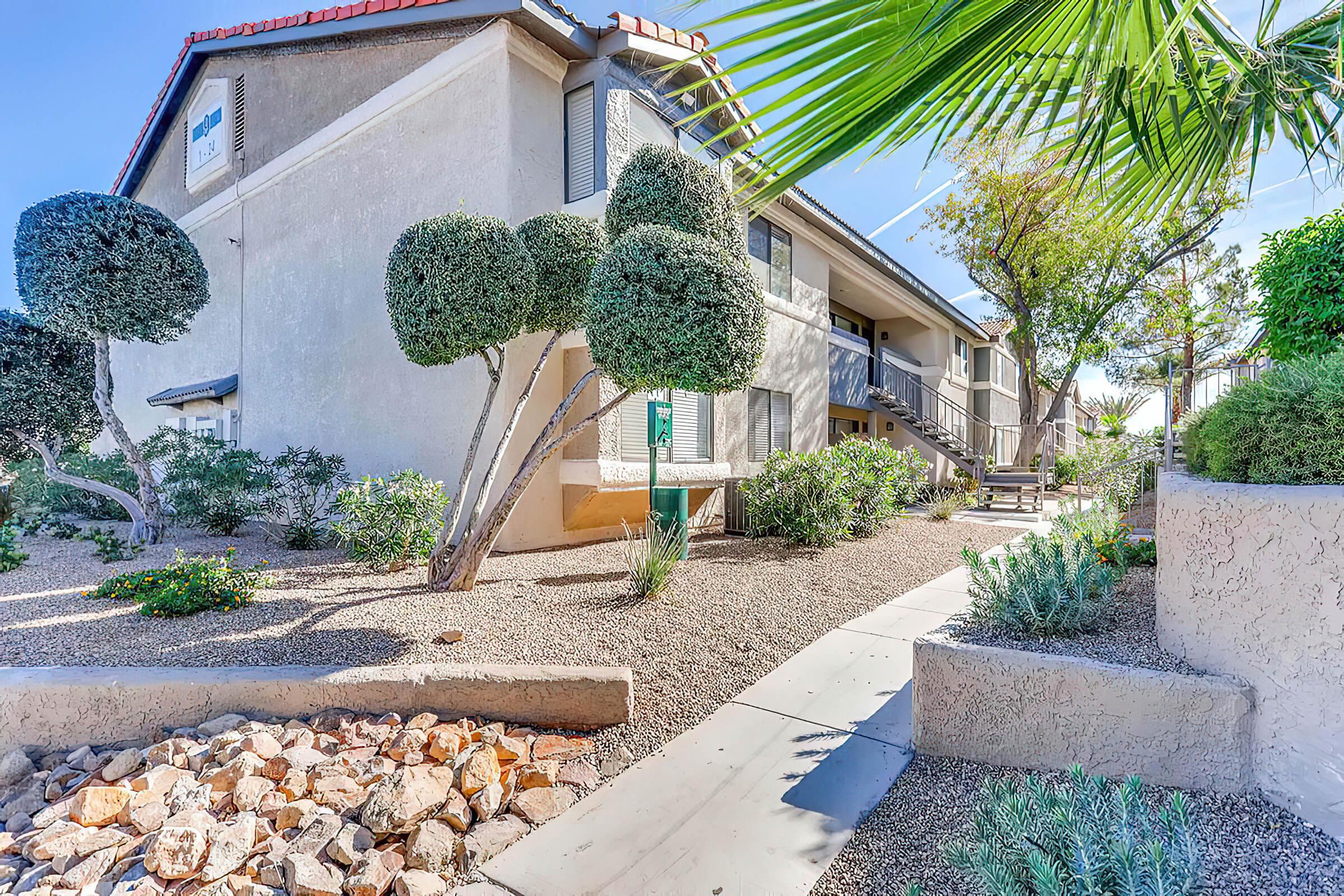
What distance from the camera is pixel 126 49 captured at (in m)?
9.55

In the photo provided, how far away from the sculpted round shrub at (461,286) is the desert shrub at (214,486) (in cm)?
425

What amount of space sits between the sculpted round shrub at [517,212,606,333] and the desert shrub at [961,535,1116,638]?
14.6ft

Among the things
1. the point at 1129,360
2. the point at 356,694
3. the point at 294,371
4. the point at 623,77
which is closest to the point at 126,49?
the point at 294,371

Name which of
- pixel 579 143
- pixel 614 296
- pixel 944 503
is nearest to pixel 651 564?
pixel 614 296

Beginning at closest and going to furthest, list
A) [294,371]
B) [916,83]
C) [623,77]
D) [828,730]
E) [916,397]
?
[916,83], [828,730], [623,77], [294,371], [916,397]

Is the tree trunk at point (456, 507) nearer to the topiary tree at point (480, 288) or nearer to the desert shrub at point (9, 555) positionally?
the topiary tree at point (480, 288)

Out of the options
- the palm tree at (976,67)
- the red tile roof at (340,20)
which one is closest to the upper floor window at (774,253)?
the red tile roof at (340,20)

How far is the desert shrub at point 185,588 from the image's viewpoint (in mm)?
5121

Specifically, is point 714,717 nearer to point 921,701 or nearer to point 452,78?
point 921,701

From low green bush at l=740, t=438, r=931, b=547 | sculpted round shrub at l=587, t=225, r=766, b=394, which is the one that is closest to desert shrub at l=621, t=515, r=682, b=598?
sculpted round shrub at l=587, t=225, r=766, b=394

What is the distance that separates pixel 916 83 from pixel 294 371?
38.9 feet

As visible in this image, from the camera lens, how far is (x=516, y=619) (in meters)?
5.32

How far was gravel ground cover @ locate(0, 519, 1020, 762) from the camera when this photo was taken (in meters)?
4.28

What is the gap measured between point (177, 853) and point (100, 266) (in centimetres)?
787
